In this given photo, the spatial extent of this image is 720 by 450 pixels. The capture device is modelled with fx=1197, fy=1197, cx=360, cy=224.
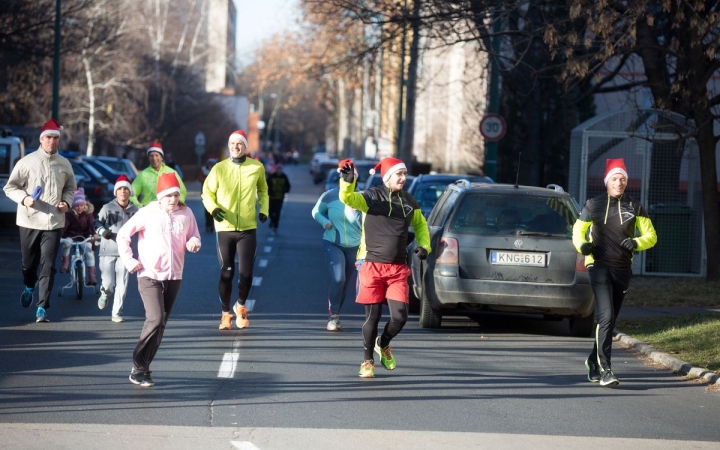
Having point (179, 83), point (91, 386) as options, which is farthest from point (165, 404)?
point (179, 83)

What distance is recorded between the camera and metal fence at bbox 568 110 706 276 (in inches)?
768

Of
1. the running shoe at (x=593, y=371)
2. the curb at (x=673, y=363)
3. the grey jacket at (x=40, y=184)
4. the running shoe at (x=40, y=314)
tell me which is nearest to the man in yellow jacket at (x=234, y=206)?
the grey jacket at (x=40, y=184)

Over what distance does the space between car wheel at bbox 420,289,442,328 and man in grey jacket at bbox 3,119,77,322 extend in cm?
386

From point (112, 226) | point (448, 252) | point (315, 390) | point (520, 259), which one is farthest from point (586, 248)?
point (112, 226)

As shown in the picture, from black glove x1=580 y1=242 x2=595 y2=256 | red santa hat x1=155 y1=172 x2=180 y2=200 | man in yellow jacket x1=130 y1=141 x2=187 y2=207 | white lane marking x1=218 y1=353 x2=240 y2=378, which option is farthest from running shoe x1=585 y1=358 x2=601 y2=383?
man in yellow jacket x1=130 y1=141 x2=187 y2=207

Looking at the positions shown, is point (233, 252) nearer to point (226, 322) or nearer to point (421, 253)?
point (226, 322)

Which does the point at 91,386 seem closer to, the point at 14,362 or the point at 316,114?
the point at 14,362

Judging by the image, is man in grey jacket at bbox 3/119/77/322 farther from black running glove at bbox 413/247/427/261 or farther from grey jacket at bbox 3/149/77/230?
black running glove at bbox 413/247/427/261

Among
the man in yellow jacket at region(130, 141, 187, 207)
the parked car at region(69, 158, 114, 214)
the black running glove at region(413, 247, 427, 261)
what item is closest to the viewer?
the black running glove at region(413, 247, 427, 261)

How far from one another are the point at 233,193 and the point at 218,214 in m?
0.28

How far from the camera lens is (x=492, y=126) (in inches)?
1009

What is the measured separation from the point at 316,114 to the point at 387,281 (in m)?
143

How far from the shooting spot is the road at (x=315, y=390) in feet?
24.0

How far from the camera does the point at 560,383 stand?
32.1 feet
